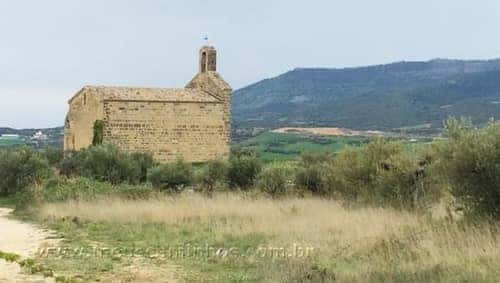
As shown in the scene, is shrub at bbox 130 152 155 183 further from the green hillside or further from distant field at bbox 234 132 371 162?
the green hillside

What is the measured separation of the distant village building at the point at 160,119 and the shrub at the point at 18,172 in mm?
6145

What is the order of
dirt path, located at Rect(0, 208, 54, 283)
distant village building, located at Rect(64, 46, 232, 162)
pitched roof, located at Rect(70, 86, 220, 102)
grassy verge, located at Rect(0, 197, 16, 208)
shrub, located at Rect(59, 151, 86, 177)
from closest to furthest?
dirt path, located at Rect(0, 208, 54, 283) → grassy verge, located at Rect(0, 197, 16, 208) → shrub, located at Rect(59, 151, 86, 177) → distant village building, located at Rect(64, 46, 232, 162) → pitched roof, located at Rect(70, 86, 220, 102)

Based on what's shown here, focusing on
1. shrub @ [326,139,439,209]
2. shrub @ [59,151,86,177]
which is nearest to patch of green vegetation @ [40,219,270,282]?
shrub @ [326,139,439,209]

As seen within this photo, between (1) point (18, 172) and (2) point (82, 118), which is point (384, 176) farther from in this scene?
(2) point (82, 118)

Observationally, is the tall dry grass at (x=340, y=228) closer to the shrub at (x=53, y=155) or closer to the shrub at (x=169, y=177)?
the shrub at (x=169, y=177)

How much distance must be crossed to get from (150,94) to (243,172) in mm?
10172

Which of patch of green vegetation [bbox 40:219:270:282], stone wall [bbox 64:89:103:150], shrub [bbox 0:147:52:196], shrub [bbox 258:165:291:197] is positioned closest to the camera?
patch of green vegetation [bbox 40:219:270:282]

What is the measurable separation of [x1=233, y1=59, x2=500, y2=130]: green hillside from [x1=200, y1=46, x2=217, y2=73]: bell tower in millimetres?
26898

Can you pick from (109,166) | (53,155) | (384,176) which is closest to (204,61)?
(53,155)

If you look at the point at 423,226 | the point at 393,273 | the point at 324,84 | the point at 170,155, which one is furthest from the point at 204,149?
the point at 324,84

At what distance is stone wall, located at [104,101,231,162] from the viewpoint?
1356 inches

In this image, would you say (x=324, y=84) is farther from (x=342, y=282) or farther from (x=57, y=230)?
(x=342, y=282)

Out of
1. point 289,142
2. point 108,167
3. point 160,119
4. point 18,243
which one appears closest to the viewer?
point 18,243

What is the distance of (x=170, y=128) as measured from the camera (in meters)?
35.7
